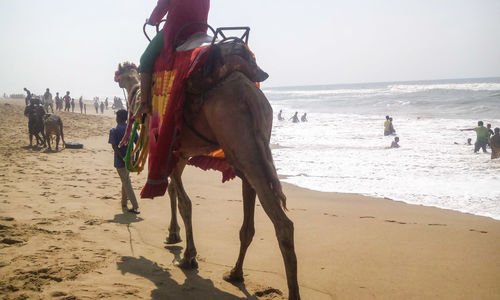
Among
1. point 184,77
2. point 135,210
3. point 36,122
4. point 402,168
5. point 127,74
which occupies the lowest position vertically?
point 135,210

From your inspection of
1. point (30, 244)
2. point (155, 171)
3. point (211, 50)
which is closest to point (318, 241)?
point (155, 171)

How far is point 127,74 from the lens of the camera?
5.94 metres

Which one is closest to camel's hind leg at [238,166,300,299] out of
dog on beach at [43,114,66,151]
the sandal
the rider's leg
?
the rider's leg

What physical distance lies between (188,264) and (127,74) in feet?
10.9

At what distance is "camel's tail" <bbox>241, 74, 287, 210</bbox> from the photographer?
284cm

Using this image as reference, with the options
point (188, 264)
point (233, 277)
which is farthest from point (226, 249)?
point (233, 277)

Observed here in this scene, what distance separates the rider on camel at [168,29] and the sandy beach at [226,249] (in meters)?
1.74

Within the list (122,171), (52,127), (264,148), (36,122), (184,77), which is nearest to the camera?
(264,148)

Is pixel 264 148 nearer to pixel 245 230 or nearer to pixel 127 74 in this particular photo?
pixel 245 230

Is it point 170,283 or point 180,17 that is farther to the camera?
point 180,17

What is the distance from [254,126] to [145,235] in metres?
2.98

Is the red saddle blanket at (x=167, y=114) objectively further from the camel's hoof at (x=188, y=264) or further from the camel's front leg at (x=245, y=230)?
the camel's hoof at (x=188, y=264)

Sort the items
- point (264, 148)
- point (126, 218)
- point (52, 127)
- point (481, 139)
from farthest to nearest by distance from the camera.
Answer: point (481, 139) < point (52, 127) < point (126, 218) < point (264, 148)

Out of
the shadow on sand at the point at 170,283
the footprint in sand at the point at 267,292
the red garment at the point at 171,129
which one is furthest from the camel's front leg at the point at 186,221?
the footprint in sand at the point at 267,292
